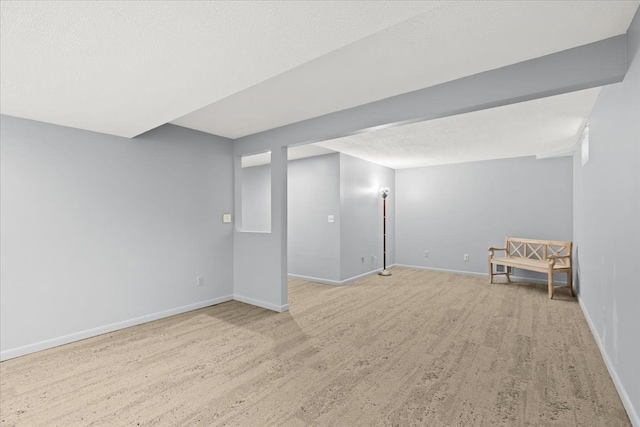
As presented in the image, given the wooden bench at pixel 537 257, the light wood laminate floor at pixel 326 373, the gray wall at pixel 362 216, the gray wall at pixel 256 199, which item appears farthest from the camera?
the gray wall at pixel 256 199

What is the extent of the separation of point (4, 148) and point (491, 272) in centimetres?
695

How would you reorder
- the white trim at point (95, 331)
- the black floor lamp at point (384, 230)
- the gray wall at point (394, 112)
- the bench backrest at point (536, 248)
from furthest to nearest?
the black floor lamp at point (384, 230) < the bench backrest at point (536, 248) < the white trim at point (95, 331) < the gray wall at point (394, 112)

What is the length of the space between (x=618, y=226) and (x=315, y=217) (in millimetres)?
4422

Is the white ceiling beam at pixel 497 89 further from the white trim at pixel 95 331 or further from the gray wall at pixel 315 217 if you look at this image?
the white trim at pixel 95 331

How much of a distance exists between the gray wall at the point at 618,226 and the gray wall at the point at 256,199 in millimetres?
5561

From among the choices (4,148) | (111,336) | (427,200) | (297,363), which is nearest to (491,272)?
(427,200)

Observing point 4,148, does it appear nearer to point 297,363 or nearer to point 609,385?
point 297,363

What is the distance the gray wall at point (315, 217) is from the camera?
5695mm

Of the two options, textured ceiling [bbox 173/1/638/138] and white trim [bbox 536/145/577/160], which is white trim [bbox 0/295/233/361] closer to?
textured ceiling [bbox 173/1/638/138]

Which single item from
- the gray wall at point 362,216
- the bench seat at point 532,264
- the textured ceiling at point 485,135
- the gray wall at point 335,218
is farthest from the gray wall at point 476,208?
the gray wall at point 335,218

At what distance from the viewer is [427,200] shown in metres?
7.09

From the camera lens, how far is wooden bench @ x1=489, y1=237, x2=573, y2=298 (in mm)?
4828

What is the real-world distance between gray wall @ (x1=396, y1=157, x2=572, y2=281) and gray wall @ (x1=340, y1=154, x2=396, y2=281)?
0.52 metres

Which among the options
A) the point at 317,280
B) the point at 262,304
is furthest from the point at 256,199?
the point at 262,304
